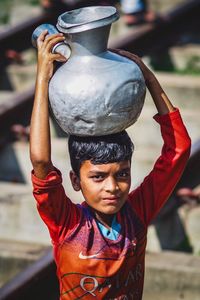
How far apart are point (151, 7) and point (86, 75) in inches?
257

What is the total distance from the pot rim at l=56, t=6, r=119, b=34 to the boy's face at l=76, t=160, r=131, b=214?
21.5 inches

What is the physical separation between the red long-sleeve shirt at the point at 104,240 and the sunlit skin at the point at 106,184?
0.34 ft

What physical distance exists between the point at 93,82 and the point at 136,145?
161 inches

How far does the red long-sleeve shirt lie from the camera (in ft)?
12.6

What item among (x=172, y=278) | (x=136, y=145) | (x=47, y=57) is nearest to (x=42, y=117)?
(x=47, y=57)

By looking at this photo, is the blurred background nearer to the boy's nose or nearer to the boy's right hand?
the boy's nose

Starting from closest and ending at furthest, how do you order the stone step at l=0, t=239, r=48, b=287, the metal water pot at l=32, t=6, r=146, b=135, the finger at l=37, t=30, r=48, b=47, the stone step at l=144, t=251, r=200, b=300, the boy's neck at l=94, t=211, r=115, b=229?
the metal water pot at l=32, t=6, r=146, b=135 → the finger at l=37, t=30, r=48, b=47 → the boy's neck at l=94, t=211, r=115, b=229 → the stone step at l=144, t=251, r=200, b=300 → the stone step at l=0, t=239, r=48, b=287

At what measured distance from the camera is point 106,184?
380 centimetres

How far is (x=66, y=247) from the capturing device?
12.7 feet

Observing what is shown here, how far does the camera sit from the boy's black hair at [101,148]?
3.79m

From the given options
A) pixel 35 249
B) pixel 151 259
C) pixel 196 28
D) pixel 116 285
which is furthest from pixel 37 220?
pixel 196 28

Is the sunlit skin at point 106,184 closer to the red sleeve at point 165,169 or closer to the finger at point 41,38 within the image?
the red sleeve at point 165,169

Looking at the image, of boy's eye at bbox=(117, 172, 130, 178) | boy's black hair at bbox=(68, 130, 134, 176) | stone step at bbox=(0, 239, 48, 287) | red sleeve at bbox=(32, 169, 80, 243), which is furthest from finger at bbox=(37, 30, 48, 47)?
stone step at bbox=(0, 239, 48, 287)

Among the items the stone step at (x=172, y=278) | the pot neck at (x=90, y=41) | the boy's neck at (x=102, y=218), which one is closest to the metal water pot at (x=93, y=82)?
the pot neck at (x=90, y=41)
